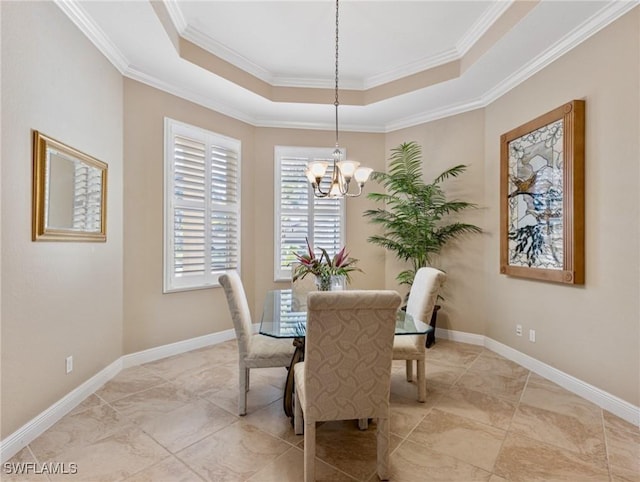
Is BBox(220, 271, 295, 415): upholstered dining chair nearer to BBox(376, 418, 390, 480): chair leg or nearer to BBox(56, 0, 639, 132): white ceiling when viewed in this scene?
BBox(376, 418, 390, 480): chair leg

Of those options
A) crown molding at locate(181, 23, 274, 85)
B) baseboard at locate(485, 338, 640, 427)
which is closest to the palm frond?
baseboard at locate(485, 338, 640, 427)

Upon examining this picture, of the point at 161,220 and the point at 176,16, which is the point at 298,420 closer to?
the point at 161,220

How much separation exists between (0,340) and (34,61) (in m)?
1.76

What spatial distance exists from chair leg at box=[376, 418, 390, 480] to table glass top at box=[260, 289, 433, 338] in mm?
503

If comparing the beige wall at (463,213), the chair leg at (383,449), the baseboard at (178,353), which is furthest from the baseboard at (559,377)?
the chair leg at (383,449)

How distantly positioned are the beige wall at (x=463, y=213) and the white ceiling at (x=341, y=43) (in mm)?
238

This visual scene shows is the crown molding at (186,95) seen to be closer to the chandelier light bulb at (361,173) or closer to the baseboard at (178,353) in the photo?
the chandelier light bulb at (361,173)

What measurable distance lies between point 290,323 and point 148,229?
84.8 inches

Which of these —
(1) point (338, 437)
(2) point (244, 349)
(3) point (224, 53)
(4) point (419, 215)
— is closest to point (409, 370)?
(1) point (338, 437)

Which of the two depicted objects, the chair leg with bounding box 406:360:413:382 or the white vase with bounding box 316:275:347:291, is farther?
the chair leg with bounding box 406:360:413:382

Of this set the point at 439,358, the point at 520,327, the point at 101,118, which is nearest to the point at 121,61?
the point at 101,118

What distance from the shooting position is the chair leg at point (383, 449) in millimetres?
1662

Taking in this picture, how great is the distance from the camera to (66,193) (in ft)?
7.86

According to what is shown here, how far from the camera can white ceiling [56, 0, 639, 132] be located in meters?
2.52
